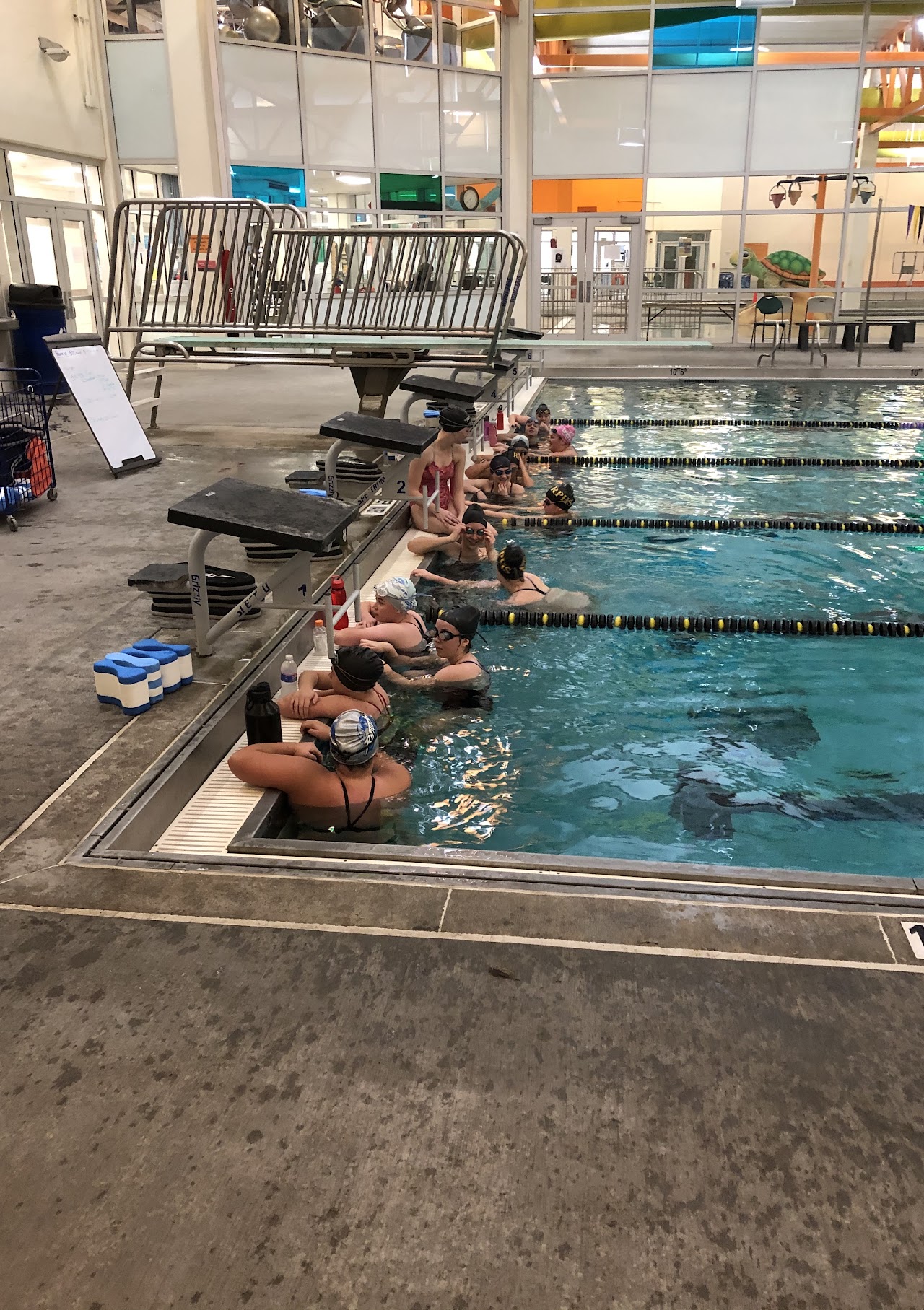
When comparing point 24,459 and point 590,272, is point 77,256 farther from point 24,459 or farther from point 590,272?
point 24,459

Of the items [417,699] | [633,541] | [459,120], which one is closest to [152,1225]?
[417,699]

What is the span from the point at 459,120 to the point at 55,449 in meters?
14.1

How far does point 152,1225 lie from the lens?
6.14 feet

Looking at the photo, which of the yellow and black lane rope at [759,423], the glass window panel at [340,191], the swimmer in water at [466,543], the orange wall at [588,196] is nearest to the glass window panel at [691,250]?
the orange wall at [588,196]

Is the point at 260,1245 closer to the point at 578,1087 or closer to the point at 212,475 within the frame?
the point at 578,1087

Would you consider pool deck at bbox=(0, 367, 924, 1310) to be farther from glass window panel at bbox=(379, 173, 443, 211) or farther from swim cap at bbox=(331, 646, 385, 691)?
glass window panel at bbox=(379, 173, 443, 211)

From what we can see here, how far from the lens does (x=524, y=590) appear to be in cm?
663

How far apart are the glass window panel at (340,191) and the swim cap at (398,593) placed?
633 inches

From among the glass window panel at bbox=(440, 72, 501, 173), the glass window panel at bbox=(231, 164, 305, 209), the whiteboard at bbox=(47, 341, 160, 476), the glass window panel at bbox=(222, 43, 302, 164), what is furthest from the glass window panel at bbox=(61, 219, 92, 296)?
the whiteboard at bbox=(47, 341, 160, 476)

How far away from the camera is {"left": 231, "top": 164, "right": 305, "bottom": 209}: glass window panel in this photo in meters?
18.2

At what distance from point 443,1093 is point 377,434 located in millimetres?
5277

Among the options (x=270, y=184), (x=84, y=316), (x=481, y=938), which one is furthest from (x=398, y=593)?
(x=270, y=184)

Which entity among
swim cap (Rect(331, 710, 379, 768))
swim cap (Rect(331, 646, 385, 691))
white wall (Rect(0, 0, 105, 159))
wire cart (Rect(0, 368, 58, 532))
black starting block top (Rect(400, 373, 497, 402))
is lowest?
swim cap (Rect(331, 710, 379, 768))

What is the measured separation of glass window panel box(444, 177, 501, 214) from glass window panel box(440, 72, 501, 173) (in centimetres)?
24
